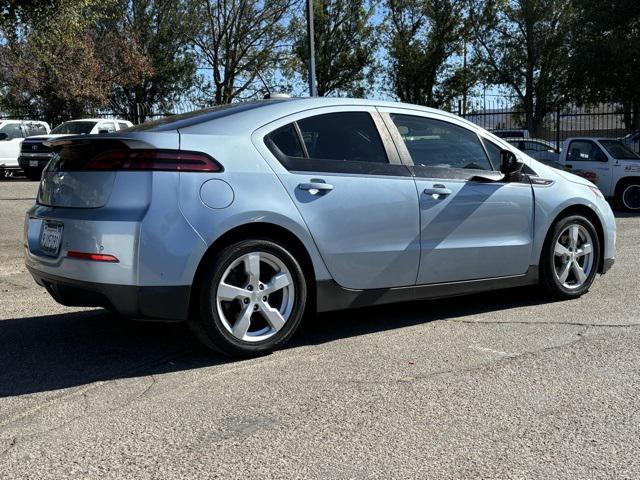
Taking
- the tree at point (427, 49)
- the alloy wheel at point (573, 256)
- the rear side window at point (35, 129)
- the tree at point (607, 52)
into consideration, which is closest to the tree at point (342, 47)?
the tree at point (427, 49)

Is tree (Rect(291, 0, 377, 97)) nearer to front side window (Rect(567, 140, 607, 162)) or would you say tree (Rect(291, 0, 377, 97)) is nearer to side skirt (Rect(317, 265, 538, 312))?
front side window (Rect(567, 140, 607, 162))

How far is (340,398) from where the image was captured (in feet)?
12.8

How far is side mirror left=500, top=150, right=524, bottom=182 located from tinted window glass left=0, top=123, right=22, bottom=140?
22.3 m

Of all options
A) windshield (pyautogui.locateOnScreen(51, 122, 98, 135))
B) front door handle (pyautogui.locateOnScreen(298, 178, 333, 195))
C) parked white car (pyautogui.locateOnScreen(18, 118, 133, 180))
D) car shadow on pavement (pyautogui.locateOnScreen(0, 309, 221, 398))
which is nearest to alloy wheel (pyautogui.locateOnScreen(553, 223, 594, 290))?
front door handle (pyautogui.locateOnScreen(298, 178, 333, 195))

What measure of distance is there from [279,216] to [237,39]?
34610 millimetres

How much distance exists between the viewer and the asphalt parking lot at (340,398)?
10.3ft

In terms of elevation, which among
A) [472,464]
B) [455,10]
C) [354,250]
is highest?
[455,10]

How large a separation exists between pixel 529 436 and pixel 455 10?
4035cm

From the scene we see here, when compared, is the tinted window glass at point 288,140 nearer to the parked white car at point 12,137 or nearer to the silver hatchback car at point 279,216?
the silver hatchback car at point 279,216

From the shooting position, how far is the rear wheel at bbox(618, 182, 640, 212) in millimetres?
14461

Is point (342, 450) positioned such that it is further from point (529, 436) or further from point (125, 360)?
point (125, 360)

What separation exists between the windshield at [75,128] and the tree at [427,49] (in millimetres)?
22105

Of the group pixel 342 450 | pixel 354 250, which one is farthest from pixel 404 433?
pixel 354 250

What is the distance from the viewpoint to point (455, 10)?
40750mm
